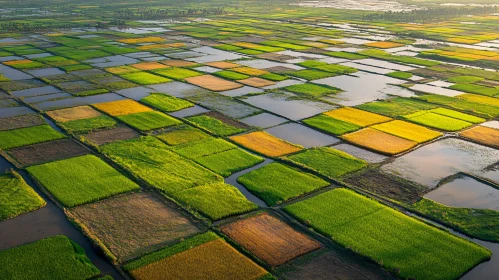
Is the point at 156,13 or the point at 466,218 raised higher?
the point at 156,13

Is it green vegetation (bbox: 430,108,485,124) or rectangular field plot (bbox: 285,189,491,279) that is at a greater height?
green vegetation (bbox: 430,108,485,124)

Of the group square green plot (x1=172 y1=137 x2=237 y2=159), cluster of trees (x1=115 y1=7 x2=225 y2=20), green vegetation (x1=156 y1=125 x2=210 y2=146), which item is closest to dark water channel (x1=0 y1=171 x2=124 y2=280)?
square green plot (x1=172 y1=137 x2=237 y2=159)

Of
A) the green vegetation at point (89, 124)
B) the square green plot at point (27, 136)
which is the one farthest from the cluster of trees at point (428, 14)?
the square green plot at point (27, 136)

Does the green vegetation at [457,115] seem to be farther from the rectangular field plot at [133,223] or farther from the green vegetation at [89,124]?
the green vegetation at [89,124]

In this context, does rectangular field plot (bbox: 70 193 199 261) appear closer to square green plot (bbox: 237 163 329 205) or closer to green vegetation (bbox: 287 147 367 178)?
square green plot (bbox: 237 163 329 205)

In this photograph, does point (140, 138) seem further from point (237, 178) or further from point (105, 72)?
point (105, 72)

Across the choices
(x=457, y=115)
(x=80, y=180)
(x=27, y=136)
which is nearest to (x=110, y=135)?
(x=27, y=136)

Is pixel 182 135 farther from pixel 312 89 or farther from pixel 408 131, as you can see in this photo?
pixel 312 89
